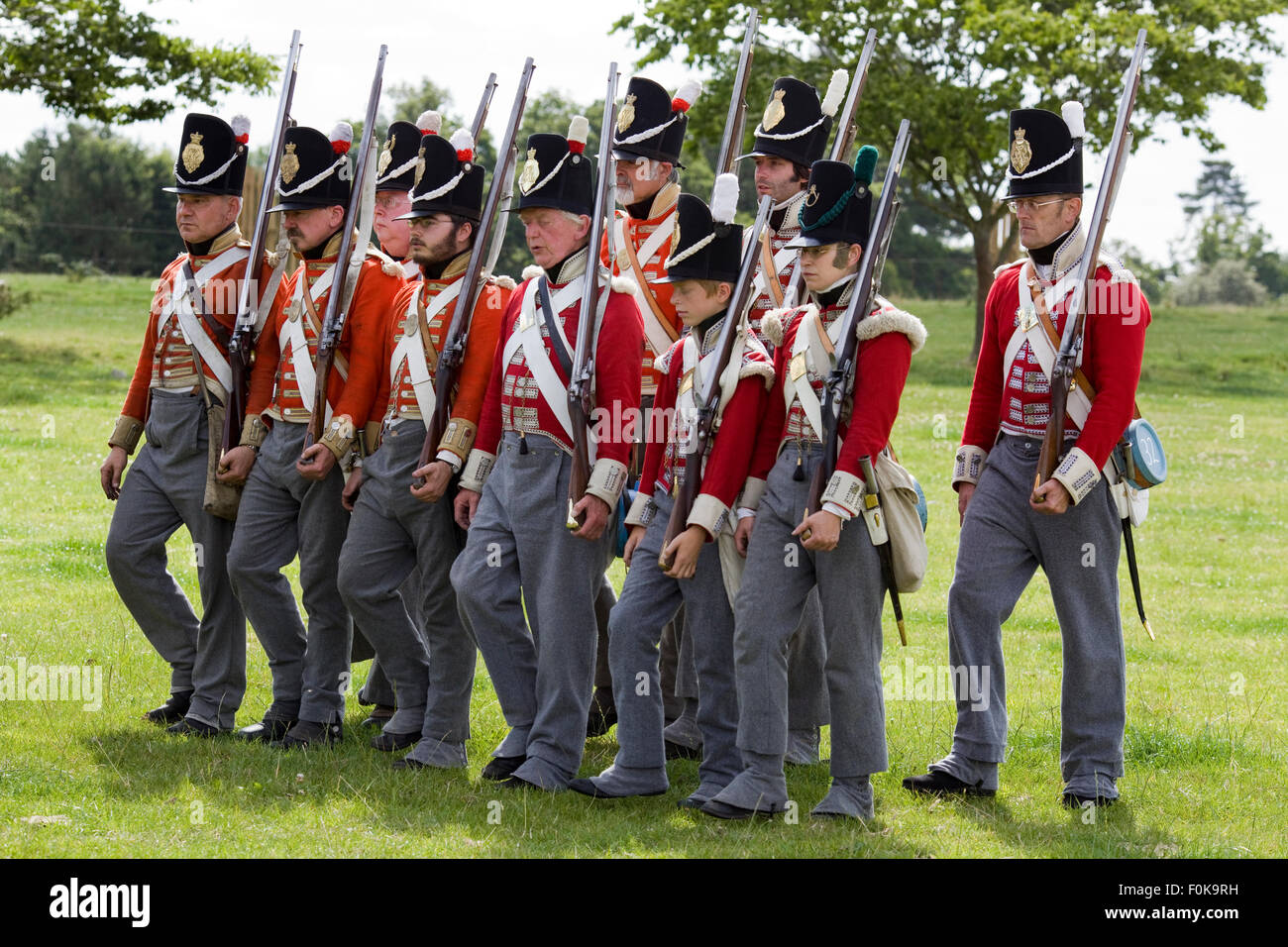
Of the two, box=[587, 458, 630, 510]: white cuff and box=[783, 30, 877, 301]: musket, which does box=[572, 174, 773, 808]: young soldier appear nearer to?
box=[587, 458, 630, 510]: white cuff

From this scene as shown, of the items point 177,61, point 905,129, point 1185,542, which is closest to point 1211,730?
point 905,129

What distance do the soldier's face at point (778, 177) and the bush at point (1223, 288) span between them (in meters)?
51.5

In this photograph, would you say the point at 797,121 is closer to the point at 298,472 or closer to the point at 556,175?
the point at 556,175

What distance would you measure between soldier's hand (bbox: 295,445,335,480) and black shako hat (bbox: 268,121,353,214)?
1.13 m

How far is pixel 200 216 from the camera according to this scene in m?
7.43

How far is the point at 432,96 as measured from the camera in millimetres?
65750

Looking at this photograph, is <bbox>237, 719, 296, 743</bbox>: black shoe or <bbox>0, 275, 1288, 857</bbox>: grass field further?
<bbox>237, 719, 296, 743</bbox>: black shoe

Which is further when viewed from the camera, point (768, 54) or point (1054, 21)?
point (768, 54)

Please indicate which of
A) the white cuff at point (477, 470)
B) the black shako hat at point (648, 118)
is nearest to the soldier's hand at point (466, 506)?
the white cuff at point (477, 470)

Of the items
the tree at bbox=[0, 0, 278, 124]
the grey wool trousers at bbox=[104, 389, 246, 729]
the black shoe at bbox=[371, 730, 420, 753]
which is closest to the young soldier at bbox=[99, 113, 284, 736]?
the grey wool trousers at bbox=[104, 389, 246, 729]

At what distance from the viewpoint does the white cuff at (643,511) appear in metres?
6.26

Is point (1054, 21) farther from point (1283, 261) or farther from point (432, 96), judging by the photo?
point (1283, 261)

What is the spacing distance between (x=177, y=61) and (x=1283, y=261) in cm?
5849

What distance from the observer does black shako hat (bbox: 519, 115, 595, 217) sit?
6.51 meters
